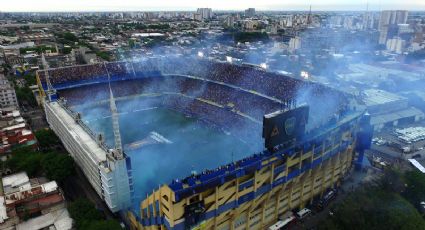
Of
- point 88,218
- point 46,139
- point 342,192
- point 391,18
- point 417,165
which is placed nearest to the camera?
point 88,218

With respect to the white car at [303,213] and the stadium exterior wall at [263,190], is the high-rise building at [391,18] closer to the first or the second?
the stadium exterior wall at [263,190]

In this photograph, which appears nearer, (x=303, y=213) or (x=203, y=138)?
(x=303, y=213)

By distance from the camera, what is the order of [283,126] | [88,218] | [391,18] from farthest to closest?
[391,18] → [88,218] → [283,126]

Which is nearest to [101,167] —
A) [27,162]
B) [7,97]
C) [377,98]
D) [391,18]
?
[27,162]

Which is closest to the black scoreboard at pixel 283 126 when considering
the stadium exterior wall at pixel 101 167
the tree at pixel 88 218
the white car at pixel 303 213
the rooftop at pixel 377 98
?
the white car at pixel 303 213

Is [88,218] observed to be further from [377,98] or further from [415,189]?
[377,98]
